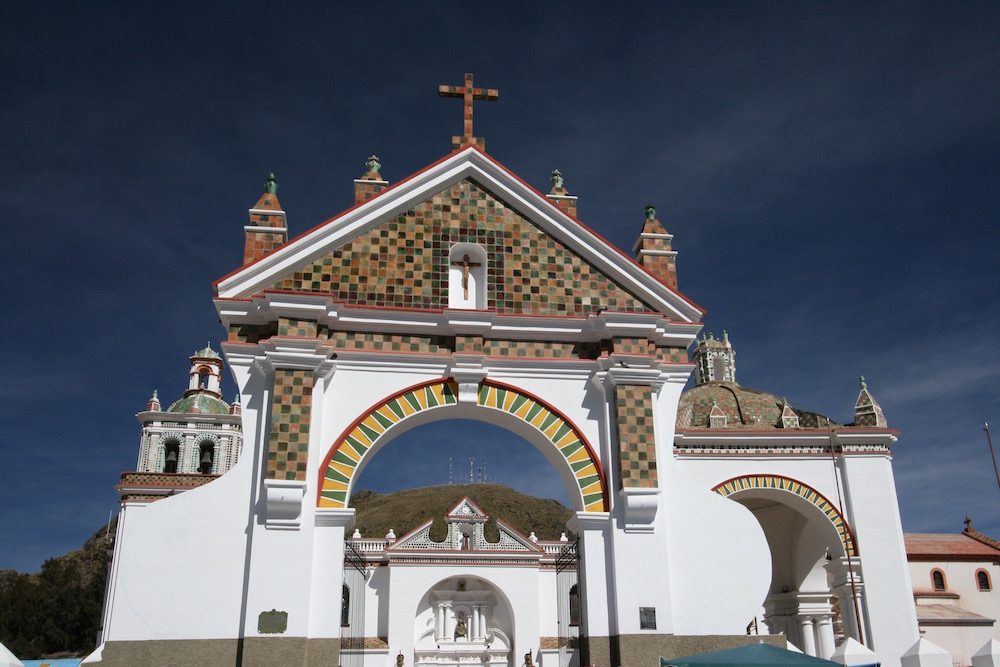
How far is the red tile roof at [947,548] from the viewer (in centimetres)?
2567

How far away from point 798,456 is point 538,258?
26.8 feet

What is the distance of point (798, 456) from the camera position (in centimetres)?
1658

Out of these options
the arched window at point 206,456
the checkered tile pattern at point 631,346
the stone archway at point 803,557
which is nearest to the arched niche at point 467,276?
the checkered tile pattern at point 631,346

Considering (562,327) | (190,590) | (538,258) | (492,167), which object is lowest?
(190,590)

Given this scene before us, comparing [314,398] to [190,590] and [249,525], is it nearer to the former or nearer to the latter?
[249,525]

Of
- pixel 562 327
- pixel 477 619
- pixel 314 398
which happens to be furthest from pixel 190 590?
pixel 477 619

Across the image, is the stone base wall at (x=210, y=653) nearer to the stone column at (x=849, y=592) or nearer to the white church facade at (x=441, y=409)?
the white church facade at (x=441, y=409)

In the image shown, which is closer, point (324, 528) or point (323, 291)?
point (324, 528)

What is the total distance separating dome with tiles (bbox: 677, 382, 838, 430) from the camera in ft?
62.1

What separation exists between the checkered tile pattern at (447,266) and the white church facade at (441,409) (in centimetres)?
2

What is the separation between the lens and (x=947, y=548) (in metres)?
26.0

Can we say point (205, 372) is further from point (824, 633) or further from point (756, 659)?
point (756, 659)

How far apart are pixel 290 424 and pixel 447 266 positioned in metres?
2.81

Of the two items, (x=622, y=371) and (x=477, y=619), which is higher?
(x=622, y=371)
